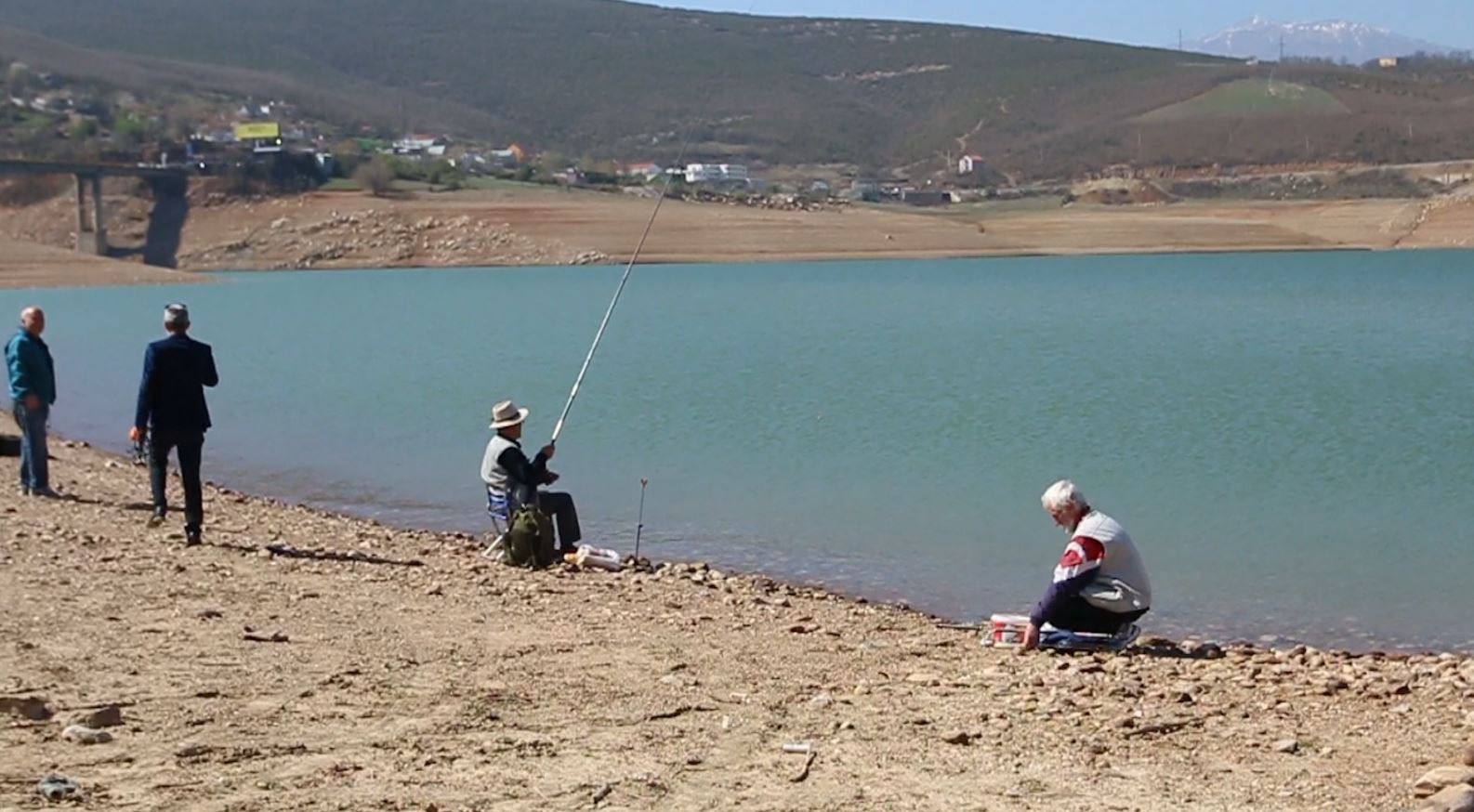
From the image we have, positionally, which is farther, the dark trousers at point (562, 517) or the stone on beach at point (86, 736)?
the dark trousers at point (562, 517)

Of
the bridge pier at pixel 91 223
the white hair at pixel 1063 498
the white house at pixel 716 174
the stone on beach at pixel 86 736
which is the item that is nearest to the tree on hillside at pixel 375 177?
the bridge pier at pixel 91 223

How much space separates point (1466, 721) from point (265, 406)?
20596 mm

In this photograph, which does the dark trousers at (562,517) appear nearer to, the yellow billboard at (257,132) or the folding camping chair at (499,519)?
the folding camping chair at (499,519)

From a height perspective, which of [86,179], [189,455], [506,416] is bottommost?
[189,455]

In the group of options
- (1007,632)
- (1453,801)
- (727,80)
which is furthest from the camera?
(727,80)

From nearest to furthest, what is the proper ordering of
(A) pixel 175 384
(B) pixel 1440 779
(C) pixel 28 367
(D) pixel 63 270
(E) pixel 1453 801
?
(E) pixel 1453 801, (B) pixel 1440 779, (A) pixel 175 384, (C) pixel 28 367, (D) pixel 63 270

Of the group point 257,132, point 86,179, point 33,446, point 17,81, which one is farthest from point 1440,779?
point 17,81

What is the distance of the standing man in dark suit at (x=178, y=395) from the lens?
10125mm

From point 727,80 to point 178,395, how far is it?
161 meters

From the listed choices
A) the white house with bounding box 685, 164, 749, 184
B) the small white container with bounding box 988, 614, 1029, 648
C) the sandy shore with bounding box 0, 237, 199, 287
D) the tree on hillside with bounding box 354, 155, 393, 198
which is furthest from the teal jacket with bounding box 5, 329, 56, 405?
the white house with bounding box 685, 164, 749, 184

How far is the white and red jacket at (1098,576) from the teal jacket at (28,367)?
706 centimetres

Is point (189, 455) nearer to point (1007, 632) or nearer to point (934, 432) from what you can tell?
point (1007, 632)

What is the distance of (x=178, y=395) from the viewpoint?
1021 centimetres

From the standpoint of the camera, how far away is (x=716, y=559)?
43.0 ft
